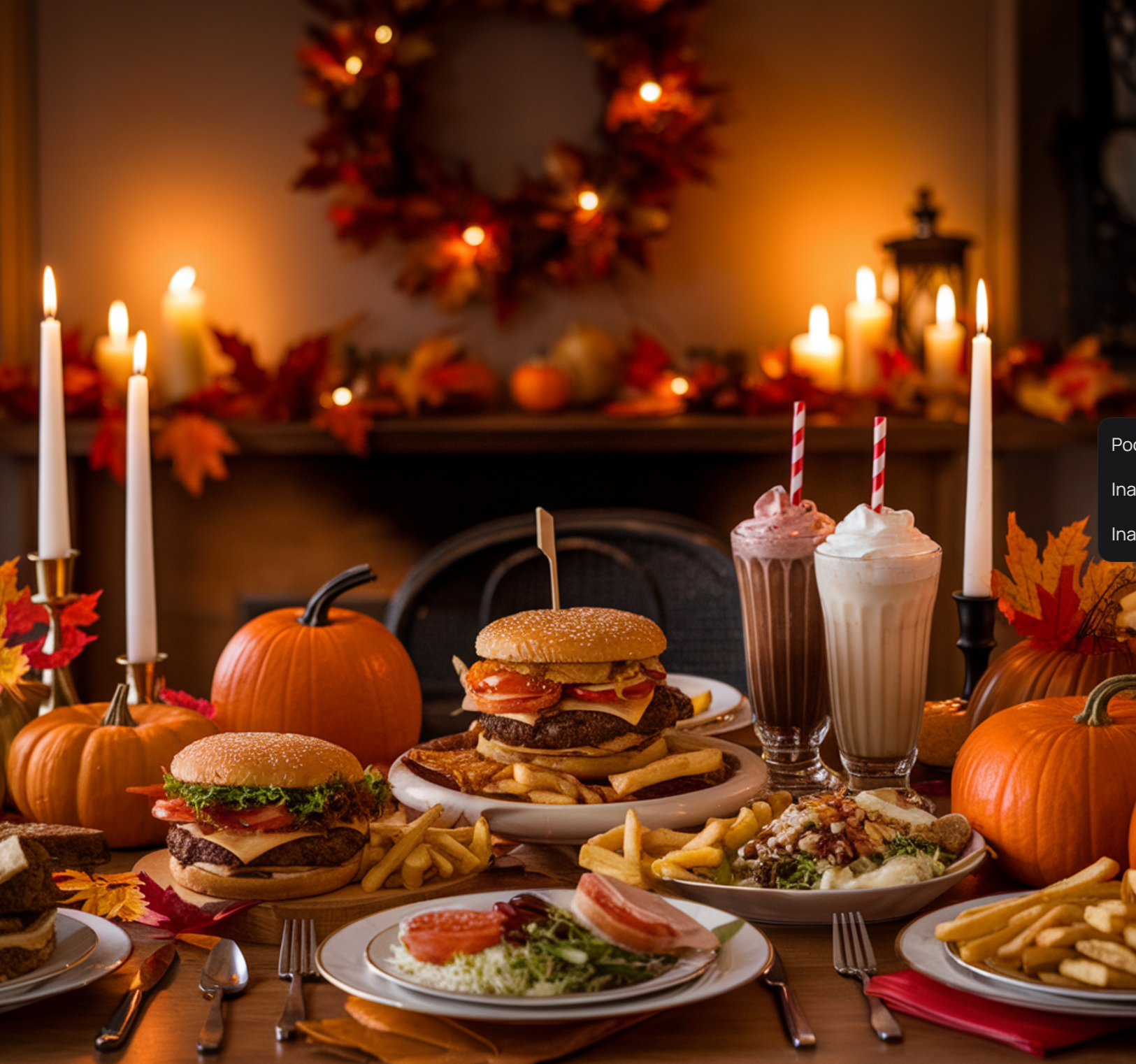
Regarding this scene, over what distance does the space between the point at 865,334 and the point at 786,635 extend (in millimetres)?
2453

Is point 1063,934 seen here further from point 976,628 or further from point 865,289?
point 865,289

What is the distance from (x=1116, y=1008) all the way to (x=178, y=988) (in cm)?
66

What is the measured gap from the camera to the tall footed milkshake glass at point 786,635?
4.43 ft

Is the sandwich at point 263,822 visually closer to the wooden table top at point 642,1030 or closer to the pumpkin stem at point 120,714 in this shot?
the wooden table top at point 642,1030

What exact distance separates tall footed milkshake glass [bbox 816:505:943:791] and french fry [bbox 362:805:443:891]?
1.51ft

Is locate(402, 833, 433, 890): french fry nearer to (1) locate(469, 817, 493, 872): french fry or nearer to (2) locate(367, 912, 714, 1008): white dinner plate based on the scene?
(1) locate(469, 817, 493, 872): french fry

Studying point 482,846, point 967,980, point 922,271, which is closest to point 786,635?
point 482,846

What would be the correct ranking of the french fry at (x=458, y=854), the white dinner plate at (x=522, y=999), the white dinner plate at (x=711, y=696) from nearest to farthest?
the white dinner plate at (x=522, y=999) < the french fry at (x=458, y=854) < the white dinner plate at (x=711, y=696)

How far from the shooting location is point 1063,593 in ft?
4.25

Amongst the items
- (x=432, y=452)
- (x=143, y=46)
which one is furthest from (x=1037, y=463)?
(x=143, y=46)

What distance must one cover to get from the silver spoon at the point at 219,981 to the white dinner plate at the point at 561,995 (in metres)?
0.11

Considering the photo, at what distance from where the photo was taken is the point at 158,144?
156 inches

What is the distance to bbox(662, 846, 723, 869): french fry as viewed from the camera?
103cm

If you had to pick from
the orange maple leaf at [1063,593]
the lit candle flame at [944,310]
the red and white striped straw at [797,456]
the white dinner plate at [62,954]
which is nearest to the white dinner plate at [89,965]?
the white dinner plate at [62,954]
